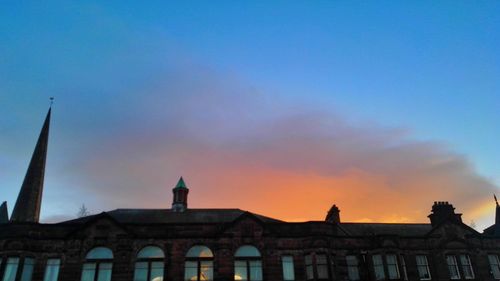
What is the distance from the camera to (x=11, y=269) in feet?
98.8

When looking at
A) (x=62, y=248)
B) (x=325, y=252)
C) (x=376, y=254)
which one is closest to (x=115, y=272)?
(x=62, y=248)

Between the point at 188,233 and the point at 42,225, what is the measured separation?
38.1 feet

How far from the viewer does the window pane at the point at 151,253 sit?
105 feet

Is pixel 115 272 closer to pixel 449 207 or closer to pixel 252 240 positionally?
pixel 252 240

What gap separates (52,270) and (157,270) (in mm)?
7957

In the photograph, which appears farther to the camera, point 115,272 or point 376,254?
point 376,254

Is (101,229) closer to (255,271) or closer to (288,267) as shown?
(255,271)

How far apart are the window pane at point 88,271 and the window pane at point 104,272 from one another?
48 centimetres

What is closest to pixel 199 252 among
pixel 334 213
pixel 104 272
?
pixel 104 272

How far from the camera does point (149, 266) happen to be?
31.5 meters

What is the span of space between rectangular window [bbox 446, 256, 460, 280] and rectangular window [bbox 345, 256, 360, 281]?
340 inches

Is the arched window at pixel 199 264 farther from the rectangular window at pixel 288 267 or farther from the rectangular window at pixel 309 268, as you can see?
the rectangular window at pixel 309 268

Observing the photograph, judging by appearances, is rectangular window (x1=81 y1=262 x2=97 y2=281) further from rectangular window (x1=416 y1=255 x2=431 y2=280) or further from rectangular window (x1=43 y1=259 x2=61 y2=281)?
rectangular window (x1=416 y1=255 x2=431 y2=280)

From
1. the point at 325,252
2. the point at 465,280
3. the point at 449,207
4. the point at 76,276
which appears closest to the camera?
the point at 76,276
